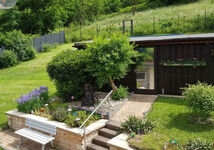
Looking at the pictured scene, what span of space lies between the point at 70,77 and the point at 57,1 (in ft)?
95.5

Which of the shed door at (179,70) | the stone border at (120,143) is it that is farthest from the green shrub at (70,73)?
the stone border at (120,143)

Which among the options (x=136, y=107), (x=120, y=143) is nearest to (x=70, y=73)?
(x=136, y=107)

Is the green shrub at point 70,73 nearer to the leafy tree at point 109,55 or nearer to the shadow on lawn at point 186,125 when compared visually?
the leafy tree at point 109,55

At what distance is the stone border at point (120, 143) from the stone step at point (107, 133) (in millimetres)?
481

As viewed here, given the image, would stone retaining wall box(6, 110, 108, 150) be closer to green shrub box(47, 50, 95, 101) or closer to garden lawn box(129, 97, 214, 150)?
garden lawn box(129, 97, 214, 150)

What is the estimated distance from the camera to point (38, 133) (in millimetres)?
7059

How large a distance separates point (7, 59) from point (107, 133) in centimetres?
1572

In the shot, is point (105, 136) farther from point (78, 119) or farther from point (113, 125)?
point (78, 119)

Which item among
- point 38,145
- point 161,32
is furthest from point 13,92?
point 161,32

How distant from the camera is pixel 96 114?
7523mm

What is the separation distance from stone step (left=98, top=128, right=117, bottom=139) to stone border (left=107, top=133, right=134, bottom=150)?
Result: 0.48m

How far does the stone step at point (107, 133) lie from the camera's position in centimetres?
647

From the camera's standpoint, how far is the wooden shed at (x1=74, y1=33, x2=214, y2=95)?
27.4 feet

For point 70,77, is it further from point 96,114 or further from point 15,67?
point 15,67
